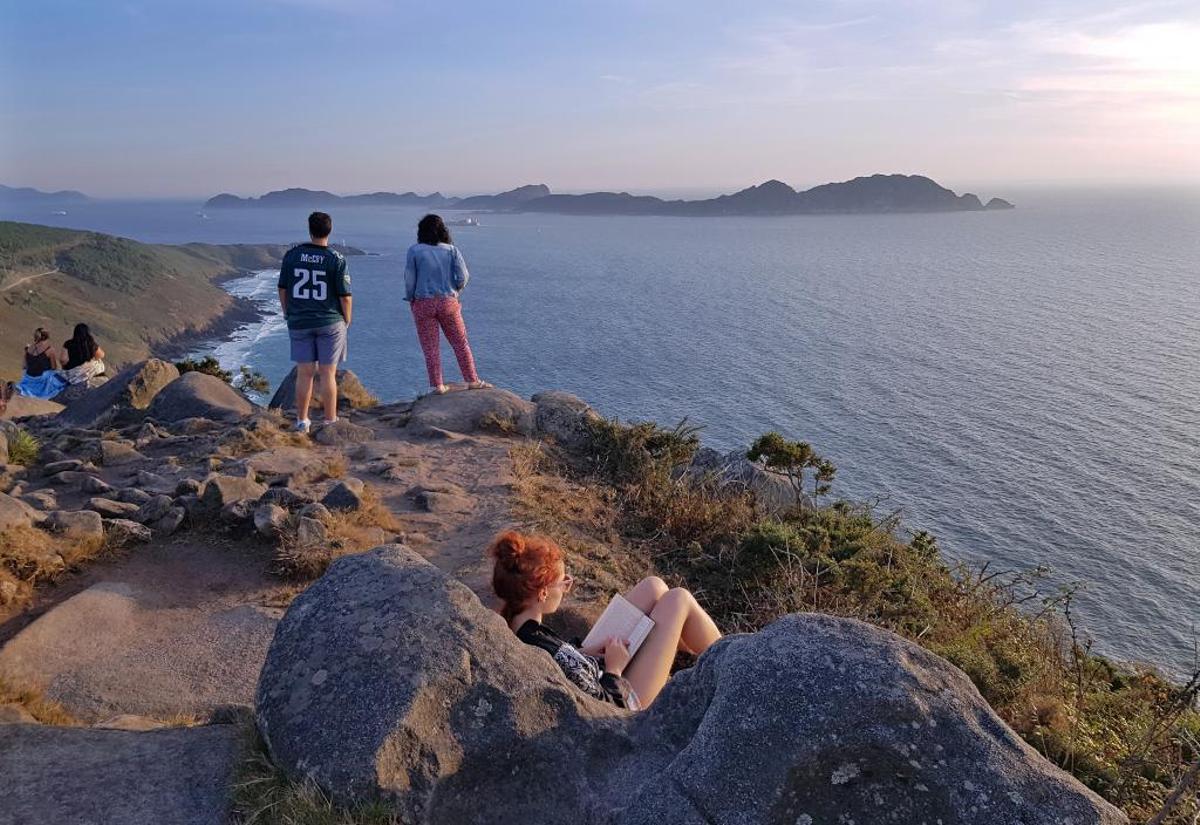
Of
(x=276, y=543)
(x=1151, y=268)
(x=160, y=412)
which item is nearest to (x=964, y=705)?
(x=276, y=543)

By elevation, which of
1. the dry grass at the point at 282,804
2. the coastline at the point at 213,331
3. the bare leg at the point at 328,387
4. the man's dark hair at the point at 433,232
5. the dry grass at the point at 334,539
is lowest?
the coastline at the point at 213,331

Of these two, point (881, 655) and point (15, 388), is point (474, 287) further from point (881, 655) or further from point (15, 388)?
point (881, 655)

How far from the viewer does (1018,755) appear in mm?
2928

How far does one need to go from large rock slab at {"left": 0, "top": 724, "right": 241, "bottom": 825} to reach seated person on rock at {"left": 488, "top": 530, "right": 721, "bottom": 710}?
63.6 inches

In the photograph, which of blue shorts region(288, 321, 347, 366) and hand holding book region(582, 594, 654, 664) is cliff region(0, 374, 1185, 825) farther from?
blue shorts region(288, 321, 347, 366)

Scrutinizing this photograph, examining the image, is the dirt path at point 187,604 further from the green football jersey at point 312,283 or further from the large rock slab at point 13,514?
the green football jersey at point 312,283

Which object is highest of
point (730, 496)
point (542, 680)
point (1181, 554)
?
point (542, 680)

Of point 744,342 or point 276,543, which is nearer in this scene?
point 276,543

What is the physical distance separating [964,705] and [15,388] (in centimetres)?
1771

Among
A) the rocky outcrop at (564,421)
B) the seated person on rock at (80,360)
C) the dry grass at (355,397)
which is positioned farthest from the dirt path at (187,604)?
the seated person on rock at (80,360)

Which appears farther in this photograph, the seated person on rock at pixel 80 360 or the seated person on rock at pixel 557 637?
the seated person on rock at pixel 80 360

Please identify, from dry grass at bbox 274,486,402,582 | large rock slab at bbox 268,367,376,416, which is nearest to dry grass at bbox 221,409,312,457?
large rock slab at bbox 268,367,376,416

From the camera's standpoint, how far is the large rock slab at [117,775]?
3.49 metres

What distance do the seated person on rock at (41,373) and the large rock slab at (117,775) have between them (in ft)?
47.2
